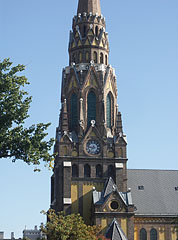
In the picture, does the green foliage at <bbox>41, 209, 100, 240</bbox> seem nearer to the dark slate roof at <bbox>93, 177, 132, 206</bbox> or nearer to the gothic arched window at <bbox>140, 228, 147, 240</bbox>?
the dark slate roof at <bbox>93, 177, 132, 206</bbox>

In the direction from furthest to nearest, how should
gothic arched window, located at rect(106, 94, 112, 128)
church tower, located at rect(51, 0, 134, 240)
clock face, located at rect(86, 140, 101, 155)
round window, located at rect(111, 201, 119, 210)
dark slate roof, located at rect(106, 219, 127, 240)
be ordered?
1. gothic arched window, located at rect(106, 94, 112, 128)
2. clock face, located at rect(86, 140, 101, 155)
3. church tower, located at rect(51, 0, 134, 240)
4. round window, located at rect(111, 201, 119, 210)
5. dark slate roof, located at rect(106, 219, 127, 240)

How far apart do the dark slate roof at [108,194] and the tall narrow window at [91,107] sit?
36.5 feet

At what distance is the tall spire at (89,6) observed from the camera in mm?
94812

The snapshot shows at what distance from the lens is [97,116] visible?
288 feet

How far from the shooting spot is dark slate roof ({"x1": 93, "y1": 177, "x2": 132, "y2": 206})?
262ft

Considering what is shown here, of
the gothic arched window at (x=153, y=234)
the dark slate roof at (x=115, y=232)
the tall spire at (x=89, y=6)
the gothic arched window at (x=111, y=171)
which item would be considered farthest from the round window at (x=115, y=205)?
the tall spire at (x=89, y=6)

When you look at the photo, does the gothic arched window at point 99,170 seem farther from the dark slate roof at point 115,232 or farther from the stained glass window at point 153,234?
the stained glass window at point 153,234

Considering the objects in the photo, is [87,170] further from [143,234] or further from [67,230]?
[67,230]

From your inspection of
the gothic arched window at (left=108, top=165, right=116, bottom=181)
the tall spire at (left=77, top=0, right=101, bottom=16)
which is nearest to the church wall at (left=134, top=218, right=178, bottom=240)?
the gothic arched window at (left=108, top=165, right=116, bottom=181)

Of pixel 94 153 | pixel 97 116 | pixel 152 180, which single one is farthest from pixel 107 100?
pixel 152 180

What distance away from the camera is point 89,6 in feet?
312

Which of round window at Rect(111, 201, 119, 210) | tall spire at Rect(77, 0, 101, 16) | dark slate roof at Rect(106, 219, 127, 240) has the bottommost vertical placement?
dark slate roof at Rect(106, 219, 127, 240)

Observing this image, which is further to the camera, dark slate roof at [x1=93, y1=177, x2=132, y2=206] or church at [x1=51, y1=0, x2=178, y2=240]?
church at [x1=51, y1=0, x2=178, y2=240]

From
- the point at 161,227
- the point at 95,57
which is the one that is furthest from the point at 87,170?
the point at 95,57
